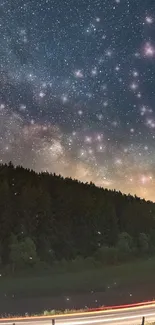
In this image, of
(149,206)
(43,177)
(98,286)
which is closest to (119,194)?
(149,206)

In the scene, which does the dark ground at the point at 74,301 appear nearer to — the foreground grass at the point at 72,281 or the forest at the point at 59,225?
the foreground grass at the point at 72,281

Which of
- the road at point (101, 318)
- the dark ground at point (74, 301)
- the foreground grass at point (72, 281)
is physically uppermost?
the foreground grass at point (72, 281)

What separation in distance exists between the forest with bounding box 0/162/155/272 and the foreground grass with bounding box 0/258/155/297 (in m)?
10.2

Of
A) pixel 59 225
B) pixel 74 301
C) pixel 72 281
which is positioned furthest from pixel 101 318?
pixel 59 225

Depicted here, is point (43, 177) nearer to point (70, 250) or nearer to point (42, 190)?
point (42, 190)

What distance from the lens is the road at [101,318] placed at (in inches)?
1364

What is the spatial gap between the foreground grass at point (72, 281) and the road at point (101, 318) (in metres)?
22.2

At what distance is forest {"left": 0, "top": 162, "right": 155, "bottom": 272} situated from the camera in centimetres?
9850

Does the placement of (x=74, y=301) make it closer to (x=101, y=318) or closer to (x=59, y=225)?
(x=101, y=318)

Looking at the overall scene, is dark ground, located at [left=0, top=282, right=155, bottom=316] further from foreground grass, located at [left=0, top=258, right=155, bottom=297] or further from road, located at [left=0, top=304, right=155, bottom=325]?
road, located at [left=0, top=304, right=155, bottom=325]

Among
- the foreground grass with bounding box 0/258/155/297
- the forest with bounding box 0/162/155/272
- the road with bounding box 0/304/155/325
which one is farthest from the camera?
the forest with bounding box 0/162/155/272

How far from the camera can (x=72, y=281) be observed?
251ft

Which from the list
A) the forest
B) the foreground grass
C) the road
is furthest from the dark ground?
the forest

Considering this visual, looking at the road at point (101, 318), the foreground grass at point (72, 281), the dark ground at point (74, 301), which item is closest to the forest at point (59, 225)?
the foreground grass at point (72, 281)
